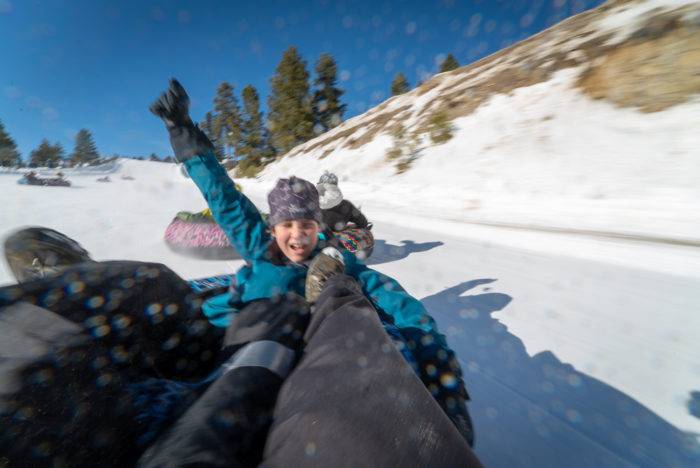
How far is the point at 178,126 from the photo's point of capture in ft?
6.16

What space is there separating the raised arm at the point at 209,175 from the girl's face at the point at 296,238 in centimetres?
9

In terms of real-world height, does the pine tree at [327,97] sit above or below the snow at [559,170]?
above

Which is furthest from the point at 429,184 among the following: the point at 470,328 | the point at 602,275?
the point at 470,328

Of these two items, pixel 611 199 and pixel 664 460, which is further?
pixel 611 199

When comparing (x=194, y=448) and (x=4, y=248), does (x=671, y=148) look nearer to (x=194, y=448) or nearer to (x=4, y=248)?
(x=194, y=448)

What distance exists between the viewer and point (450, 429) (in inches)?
25.3

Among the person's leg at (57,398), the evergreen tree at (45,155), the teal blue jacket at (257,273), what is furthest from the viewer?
the evergreen tree at (45,155)

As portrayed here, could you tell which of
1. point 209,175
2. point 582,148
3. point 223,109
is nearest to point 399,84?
point 223,109

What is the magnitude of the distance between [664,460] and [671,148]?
5947mm

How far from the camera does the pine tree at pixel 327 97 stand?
28000 mm

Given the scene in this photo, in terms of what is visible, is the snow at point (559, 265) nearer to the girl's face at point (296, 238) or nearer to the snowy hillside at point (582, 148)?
the snowy hillside at point (582, 148)

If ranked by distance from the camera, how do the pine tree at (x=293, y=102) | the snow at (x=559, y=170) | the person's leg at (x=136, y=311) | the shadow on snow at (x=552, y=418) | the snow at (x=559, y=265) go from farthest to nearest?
1. the pine tree at (x=293, y=102)
2. the snow at (x=559, y=170)
3. the snow at (x=559, y=265)
4. the shadow on snow at (x=552, y=418)
5. the person's leg at (x=136, y=311)

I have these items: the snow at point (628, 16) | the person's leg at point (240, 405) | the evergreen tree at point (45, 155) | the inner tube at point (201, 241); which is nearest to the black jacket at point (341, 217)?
the inner tube at point (201, 241)

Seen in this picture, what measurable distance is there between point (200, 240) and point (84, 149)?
239 ft
